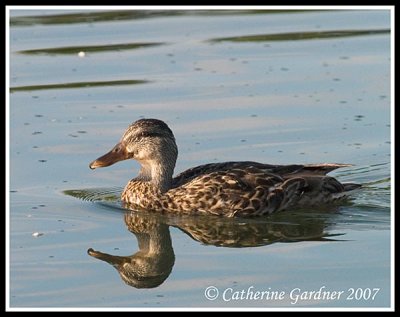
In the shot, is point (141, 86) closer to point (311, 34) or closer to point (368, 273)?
point (311, 34)

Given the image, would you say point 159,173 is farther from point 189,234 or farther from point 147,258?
point 147,258

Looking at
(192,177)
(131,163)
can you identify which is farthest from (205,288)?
(131,163)

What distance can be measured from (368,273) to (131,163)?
480 centimetres

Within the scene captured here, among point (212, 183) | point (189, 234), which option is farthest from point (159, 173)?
point (189, 234)

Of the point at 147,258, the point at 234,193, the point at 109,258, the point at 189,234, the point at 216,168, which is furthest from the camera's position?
the point at 216,168

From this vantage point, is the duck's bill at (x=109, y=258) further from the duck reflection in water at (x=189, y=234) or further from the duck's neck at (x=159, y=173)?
the duck's neck at (x=159, y=173)

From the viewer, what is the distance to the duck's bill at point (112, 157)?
45.2 feet

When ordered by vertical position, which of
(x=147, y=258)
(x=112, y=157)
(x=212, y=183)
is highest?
(x=112, y=157)

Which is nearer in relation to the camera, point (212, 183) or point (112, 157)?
point (212, 183)

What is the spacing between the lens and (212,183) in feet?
43.6

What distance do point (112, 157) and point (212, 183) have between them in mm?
1190

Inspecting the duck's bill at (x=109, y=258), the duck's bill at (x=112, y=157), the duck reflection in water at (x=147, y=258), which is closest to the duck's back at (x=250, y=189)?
the duck reflection in water at (x=147, y=258)

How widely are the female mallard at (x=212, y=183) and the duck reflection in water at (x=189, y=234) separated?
138 mm

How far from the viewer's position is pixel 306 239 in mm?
12344
